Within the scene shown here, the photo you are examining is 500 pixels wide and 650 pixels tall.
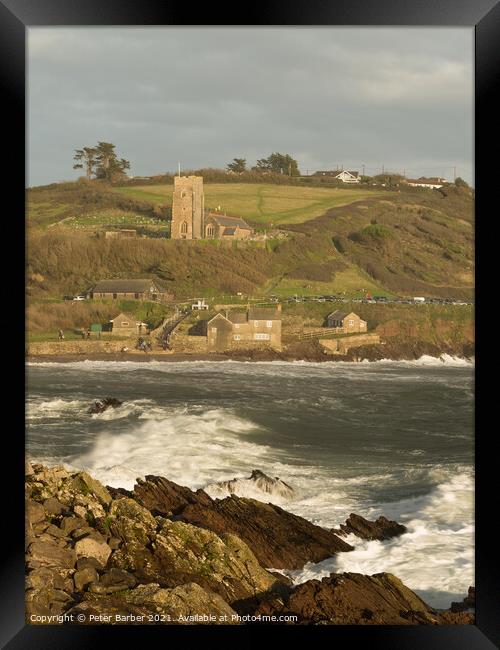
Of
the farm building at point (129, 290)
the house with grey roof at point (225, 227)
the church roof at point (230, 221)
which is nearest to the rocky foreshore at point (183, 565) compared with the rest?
the farm building at point (129, 290)

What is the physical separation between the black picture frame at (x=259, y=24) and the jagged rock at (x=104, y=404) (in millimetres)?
1272

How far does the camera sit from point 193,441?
812 centimetres

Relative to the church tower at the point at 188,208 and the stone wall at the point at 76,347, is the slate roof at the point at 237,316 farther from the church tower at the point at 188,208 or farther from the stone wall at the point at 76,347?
the stone wall at the point at 76,347

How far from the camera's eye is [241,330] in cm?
901

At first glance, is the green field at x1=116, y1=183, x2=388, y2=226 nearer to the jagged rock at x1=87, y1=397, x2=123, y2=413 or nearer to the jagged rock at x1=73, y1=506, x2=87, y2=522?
the jagged rock at x1=87, y1=397, x2=123, y2=413

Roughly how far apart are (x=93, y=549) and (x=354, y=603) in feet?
8.52

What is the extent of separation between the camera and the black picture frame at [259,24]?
21.8 ft

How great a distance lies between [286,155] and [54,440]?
173 inches

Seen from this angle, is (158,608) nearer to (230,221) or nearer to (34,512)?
(34,512)

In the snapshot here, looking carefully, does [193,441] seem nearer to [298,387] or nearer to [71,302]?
[298,387]

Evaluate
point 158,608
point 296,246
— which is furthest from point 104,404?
point 296,246

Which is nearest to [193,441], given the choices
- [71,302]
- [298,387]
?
[298,387]
